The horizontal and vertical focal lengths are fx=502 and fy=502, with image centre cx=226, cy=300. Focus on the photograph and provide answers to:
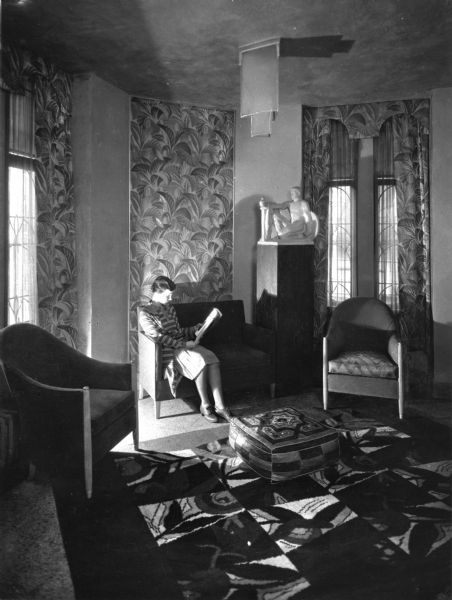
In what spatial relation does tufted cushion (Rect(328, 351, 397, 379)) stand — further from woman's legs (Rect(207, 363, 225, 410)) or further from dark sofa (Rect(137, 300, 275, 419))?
woman's legs (Rect(207, 363, 225, 410))

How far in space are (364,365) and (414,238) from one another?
189 centimetres

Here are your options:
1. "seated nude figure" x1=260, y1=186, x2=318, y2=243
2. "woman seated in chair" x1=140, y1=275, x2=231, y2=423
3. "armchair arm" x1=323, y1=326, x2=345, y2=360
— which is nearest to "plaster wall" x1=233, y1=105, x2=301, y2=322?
"seated nude figure" x1=260, y1=186, x2=318, y2=243

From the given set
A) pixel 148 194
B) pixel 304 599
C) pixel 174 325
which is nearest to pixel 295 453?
pixel 304 599

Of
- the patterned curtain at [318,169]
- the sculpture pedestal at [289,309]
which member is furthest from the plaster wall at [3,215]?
the patterned curtain at [318,169]

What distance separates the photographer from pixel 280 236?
5.25 meters

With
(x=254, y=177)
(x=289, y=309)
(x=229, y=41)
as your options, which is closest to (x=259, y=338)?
(x=289, y=309)

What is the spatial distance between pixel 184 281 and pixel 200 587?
383 centimetres

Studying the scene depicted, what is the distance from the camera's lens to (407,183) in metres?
5.54

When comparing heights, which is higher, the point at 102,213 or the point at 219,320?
the point at 102,213

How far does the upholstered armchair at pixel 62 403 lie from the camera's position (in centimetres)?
283

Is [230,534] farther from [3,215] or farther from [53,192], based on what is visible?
[53,192]

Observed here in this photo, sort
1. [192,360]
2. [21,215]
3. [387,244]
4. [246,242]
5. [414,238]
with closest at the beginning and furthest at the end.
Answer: [21,215] < [192,360] < [414,238] < [387,244] < [246,242]

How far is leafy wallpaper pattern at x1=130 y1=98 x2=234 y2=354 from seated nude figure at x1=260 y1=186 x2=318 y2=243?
59cm

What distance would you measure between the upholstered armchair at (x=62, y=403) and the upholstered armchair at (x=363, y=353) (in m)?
1.94
